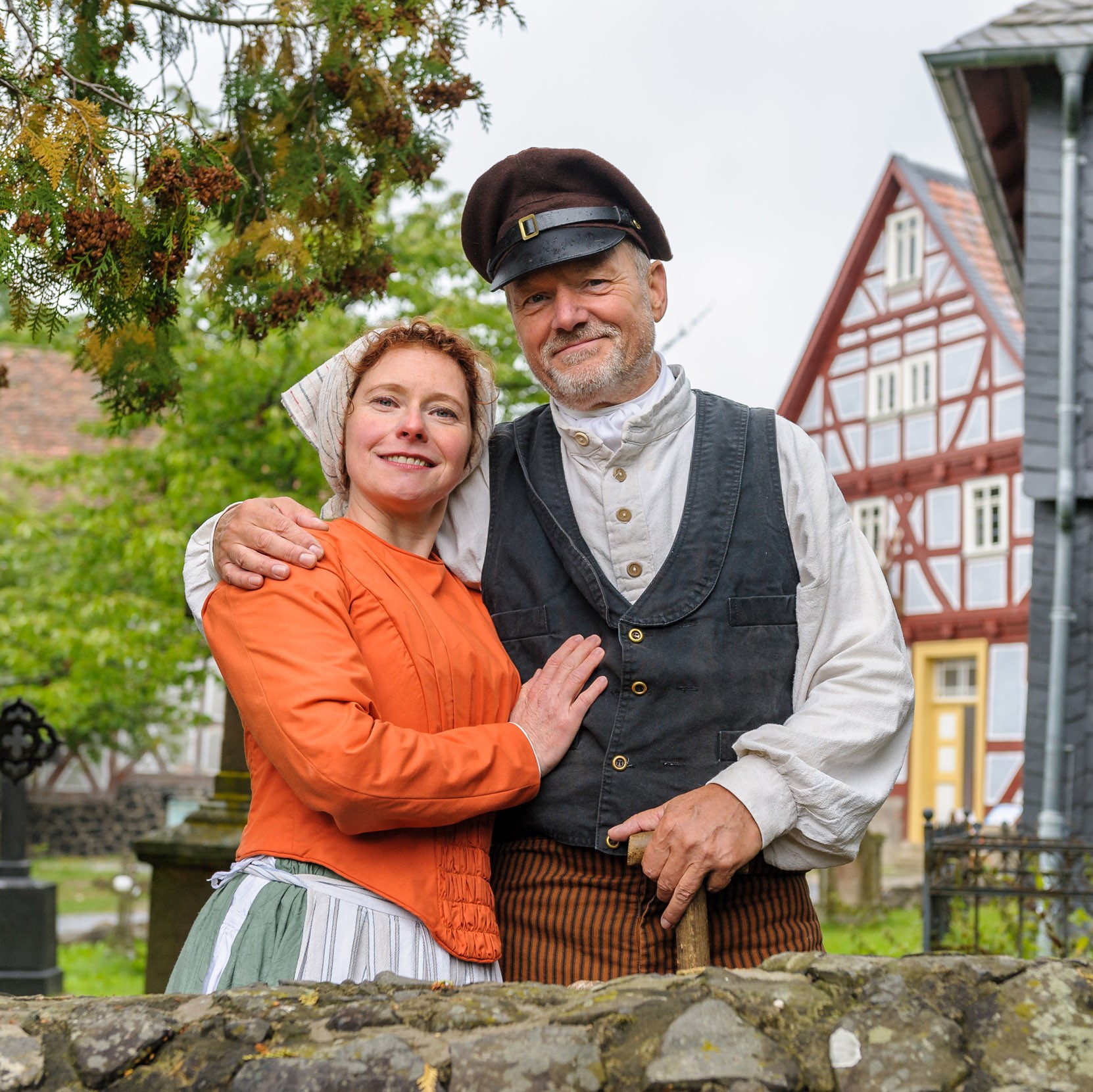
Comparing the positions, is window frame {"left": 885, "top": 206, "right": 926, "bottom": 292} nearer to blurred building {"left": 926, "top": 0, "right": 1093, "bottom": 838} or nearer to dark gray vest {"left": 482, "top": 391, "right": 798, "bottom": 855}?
blurred building {"left": 926, "top": 0, "right": 1093, "bottom": 838}

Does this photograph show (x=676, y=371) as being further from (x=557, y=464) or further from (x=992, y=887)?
(x=992, y=887)

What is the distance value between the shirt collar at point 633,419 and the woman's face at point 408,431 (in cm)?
25

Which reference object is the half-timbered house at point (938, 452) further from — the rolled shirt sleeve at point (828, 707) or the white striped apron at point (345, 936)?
the white striped apron at point (345, 936)

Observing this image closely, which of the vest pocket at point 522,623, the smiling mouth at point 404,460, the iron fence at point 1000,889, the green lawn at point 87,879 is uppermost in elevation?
the smiling mouth at point 404,460

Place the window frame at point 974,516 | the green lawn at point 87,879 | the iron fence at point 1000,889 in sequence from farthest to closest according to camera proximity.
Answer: the window frame at point 974,516 → the green lawn at point 87,879 → the iron fence at point 1000,889

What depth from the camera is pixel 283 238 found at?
2.83 m

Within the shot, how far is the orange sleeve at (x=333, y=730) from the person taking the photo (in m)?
1.92

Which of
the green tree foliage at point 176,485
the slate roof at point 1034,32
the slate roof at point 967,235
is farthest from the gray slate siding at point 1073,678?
the slate roof at point 967,235

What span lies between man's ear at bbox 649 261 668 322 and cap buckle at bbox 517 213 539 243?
0.27 meters

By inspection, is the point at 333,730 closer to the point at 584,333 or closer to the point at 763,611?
the point at 763,611

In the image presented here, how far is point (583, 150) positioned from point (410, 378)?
57 cm

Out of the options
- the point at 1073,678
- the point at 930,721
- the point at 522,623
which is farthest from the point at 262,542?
the point at 930,721

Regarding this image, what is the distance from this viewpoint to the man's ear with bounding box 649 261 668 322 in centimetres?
265

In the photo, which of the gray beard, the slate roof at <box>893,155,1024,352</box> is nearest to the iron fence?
the gray beard
